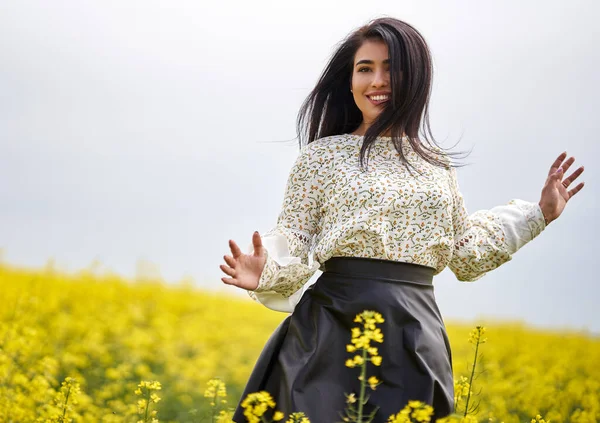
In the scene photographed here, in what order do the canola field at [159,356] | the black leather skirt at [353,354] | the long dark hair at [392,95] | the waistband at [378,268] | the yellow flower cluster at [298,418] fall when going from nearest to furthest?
the yellow flower cluster at [298,418], the black leather skirt at [353,354], the waistband at [378,268], the long dark hair at [392,95], the canola field at [159,356]

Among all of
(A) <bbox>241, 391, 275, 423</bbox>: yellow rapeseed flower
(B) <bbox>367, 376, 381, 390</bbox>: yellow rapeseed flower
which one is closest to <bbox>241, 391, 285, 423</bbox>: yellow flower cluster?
(A) <bbox>241, 391, 275, 423</bbox>: yellow rapeseed flower

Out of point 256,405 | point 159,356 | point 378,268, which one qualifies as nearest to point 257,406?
point 256,405

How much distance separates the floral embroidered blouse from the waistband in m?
0.02

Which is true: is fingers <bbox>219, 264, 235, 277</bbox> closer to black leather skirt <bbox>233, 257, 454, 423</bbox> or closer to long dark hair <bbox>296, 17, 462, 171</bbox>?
black leather skirt <bbox>233, 257, 454, 423</bbox>

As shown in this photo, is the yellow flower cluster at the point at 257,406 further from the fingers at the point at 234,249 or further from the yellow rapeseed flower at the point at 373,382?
the fingers at the point at 234,249

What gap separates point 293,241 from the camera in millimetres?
2879

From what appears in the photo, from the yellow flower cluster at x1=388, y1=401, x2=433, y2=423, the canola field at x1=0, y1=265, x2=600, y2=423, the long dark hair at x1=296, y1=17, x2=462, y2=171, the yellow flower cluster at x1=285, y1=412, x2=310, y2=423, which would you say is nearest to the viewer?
the yellow flower cluster at x1=388, y1=401, x2=433, y2=423

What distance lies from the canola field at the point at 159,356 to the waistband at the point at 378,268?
0.80m

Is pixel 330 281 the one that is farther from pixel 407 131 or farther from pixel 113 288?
pixel 113 288

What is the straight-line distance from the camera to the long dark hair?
3020 millimetres

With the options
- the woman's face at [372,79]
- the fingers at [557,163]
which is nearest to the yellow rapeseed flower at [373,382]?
the woman's face at [372,79]

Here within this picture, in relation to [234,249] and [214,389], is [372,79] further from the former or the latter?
[214,389]

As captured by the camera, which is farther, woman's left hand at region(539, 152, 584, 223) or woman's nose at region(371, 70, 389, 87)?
woman's left hand at region(539, 152, 584, 223)

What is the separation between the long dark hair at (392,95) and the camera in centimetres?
302
